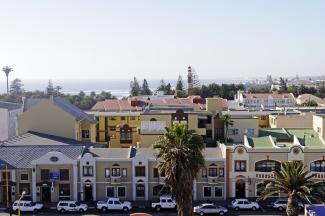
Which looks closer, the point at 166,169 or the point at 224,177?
the point at 166,169

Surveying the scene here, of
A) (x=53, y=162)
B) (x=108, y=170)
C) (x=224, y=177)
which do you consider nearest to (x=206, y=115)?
(x=224, y=177)

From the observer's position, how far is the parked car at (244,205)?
54281mm

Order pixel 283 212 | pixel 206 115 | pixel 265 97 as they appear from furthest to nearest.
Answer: pixel 265 97 → pixel 206 115 → pixel 283 212

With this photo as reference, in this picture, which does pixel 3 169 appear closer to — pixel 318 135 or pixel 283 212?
pixel 283 212

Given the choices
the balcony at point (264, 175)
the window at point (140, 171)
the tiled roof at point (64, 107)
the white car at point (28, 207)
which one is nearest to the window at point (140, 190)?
the window at point (140, 171)

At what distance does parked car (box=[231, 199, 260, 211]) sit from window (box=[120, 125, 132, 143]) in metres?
30.0

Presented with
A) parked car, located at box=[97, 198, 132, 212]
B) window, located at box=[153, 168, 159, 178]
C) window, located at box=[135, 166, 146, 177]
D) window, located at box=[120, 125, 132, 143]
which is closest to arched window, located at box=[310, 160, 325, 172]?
window, located at box=[153, 168, 159, 178]

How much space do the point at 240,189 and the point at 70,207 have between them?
20.0 m

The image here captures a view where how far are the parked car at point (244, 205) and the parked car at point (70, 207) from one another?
16442mm

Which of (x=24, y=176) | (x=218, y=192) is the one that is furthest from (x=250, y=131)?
(x=24, y=176)

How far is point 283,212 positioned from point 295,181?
12.8m

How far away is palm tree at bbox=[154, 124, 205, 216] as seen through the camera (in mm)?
41656

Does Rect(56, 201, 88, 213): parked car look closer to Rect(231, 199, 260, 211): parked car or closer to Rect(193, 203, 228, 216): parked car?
Rect(193, 203, 228, 216): parked car

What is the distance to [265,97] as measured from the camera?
545ft
